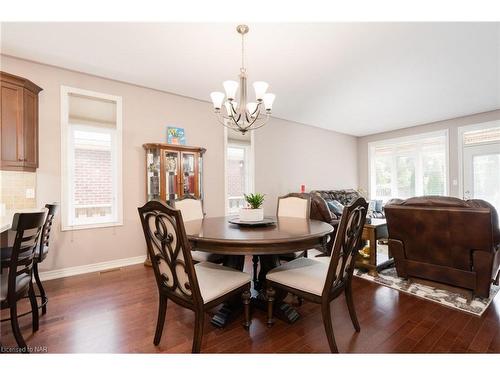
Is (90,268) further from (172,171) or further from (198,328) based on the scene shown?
(198,328)

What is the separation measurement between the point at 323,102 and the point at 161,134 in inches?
114

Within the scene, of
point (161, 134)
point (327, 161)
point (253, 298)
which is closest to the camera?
point (253, 298)

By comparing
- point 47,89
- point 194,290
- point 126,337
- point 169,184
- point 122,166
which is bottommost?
point 126,337

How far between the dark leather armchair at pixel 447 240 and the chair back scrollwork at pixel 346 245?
1.12 metres

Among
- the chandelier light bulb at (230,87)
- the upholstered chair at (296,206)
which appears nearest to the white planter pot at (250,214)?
the upholstered chair at (296,206)

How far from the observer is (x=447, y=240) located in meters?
2.28

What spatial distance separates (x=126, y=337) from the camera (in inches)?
67.7

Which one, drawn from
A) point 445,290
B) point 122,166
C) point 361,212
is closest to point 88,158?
point 122,166

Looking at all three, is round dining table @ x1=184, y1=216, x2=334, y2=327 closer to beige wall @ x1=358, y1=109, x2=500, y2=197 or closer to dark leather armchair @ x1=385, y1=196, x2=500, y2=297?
dark leather armchair @ x1=385, y1=196, x2=500, y2=297

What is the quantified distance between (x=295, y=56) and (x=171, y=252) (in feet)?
8.33

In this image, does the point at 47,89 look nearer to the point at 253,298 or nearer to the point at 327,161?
the point at 253,298

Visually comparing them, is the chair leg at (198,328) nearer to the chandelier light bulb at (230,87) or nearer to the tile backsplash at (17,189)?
the chandelier light bulb at (230,87)

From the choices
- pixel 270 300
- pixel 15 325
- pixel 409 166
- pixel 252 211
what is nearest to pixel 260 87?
pixel 252 211

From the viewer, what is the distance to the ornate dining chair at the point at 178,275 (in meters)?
1.38
